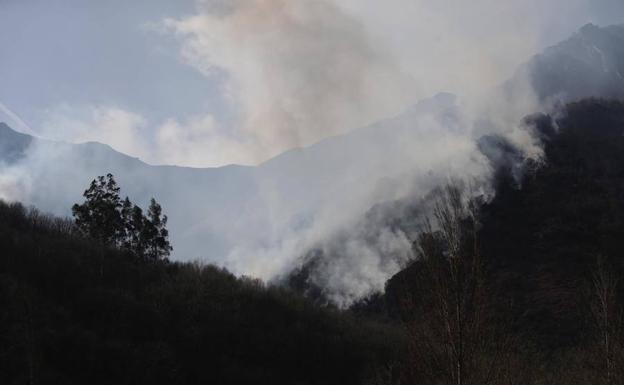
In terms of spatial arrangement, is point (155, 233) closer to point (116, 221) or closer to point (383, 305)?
point (116, 221)

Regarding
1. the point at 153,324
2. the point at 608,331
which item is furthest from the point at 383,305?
the point at 608,331

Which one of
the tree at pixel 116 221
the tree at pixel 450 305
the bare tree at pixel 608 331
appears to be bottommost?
the bare tree at pixel 608 331

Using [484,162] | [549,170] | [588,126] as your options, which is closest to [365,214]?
[484,162]

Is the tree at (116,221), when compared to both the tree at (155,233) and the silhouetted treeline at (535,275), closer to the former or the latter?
the tree at (155,233)

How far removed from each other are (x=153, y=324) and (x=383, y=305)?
2976 cm

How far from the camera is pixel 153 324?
130 ft

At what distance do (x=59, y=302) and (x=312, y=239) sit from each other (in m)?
44.4

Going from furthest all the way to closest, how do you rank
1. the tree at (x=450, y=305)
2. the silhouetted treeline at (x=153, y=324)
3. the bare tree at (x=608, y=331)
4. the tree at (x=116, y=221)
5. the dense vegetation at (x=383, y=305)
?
1. the tree at (x=116, y=221)
2. the silhouetted treeline at (x=153, y=324)
3. the bare tree at (x=608, y=331)
4. the dense vegetation at (x=383, y=305)
5. the tree at (x=450, y=305)

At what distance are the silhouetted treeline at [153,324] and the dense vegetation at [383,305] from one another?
0.13m

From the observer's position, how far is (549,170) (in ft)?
222

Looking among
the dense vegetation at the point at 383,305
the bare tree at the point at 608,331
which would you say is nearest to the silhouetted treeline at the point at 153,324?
the dense vegetation at the point at 383,305

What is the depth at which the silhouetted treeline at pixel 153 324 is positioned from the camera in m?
31.3

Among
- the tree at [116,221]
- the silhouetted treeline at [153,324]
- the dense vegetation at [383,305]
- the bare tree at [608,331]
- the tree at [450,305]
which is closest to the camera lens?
the tree at [450,305]

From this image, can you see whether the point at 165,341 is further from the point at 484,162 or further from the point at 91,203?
the point at 484,162
